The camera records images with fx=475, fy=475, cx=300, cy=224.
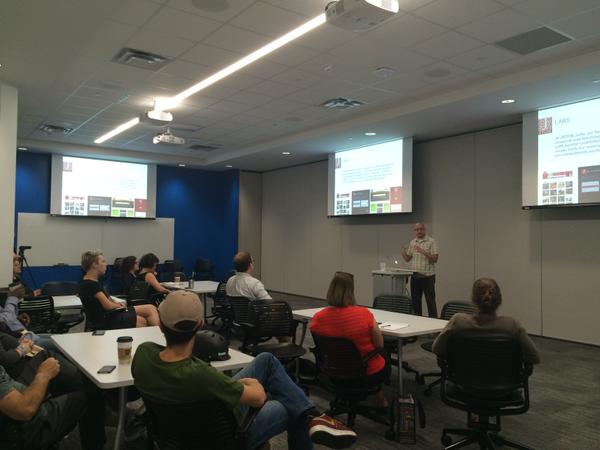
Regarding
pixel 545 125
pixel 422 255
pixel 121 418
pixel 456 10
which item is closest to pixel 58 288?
pixel 121 418

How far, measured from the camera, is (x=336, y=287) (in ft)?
11.1

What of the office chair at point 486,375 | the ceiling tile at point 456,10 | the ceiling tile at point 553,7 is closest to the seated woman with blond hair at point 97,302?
the office chair at point 486,375

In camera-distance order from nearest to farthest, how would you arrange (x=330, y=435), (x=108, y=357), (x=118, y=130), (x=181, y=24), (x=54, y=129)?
(x=330, y=435), (x=108, y=357), (x=181, y=24), (x=54, y=129), (x=118, y=130)

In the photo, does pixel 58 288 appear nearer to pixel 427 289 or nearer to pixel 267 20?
pixel 267 20

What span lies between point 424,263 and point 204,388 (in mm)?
5732

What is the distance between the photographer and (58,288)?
626 cm

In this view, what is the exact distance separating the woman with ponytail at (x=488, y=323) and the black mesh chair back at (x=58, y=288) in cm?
496

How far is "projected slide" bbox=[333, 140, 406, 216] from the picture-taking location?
27.5 ft

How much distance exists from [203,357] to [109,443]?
1.20m

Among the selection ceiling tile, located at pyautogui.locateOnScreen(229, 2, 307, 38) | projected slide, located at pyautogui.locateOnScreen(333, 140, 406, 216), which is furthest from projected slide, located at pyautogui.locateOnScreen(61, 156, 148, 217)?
ceiling tile, located at pyautogui.locateOnScreen(229, 2, 307, 38)

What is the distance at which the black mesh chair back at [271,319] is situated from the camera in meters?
4.27

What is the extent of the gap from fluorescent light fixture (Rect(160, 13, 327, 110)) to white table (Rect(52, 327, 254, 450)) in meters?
3.01

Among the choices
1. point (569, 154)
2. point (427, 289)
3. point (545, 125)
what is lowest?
point (427, 289)

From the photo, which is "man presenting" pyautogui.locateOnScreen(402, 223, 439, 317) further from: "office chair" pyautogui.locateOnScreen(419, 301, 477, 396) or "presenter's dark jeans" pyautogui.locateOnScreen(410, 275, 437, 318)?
"office chair" pyautogui.locateOnScreen(419, 301, 477, 396)
